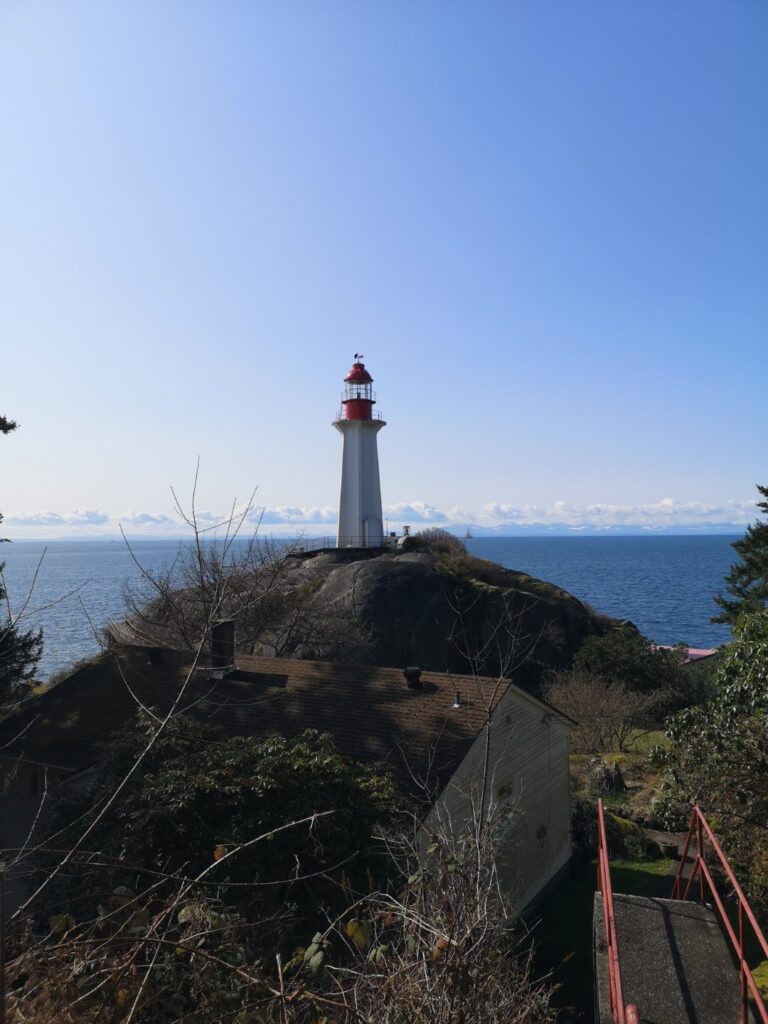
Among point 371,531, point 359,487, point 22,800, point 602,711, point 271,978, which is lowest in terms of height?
point 602,711

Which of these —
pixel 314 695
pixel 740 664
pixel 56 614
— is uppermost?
pixel 740 664

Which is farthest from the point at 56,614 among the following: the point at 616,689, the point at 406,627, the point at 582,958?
the point at 582,958

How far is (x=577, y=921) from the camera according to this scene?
579 inches

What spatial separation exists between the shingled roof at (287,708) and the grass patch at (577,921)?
11.6 feet

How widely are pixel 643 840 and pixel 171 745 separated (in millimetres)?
12934

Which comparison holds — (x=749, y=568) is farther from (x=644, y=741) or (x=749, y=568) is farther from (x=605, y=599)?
(x=605, y=599)

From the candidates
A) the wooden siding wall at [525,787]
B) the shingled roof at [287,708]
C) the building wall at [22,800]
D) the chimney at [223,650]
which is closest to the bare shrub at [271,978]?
the shingled roof at [287,708]

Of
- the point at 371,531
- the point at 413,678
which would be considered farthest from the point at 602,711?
the point at 371,531

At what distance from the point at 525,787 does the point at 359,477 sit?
33.6 m

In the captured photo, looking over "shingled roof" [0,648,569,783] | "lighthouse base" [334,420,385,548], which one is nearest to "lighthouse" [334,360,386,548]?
"lighthouse base" [334,420,385,548]

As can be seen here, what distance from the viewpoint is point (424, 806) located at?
39.0ft

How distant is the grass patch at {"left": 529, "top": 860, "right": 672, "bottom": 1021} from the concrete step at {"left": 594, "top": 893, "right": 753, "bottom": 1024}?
3.98 metres

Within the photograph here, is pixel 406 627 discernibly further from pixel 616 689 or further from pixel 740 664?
pixel 740 664

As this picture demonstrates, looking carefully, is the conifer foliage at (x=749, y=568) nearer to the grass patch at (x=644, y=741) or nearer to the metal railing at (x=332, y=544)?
the grass patch at (x=644, y=741)
